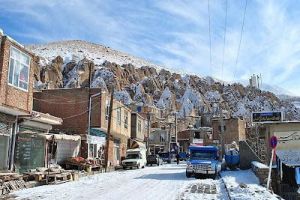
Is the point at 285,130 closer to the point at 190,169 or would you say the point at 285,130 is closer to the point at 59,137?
the point at 190,169

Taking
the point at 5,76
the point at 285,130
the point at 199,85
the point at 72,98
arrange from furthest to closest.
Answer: the point at 199,85 < the point at 72,98 < the point at 285,130 < the point at 5,76

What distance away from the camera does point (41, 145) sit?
88.6 ft

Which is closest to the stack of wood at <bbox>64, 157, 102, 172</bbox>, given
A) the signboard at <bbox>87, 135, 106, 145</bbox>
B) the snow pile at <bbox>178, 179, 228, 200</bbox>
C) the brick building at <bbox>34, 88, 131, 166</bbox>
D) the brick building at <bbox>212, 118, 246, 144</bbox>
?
the signboard at <bbox>87, 135, 106, 145</bbox>

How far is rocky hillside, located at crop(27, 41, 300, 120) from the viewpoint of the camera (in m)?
138

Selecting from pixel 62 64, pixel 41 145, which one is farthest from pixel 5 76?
pixel 62 64

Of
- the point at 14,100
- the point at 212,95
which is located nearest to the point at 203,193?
the point at 14,100

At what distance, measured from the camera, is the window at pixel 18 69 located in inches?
827

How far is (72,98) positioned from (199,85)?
14364 centimetres

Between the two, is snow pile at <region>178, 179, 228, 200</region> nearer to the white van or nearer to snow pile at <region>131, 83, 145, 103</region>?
the white van

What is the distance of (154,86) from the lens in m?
156

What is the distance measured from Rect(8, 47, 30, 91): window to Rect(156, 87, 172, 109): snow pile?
123 metres

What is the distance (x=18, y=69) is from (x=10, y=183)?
21.9ft

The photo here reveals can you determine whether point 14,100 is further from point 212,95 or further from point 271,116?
point 212,95

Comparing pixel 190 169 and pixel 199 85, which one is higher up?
pixel 199 85
